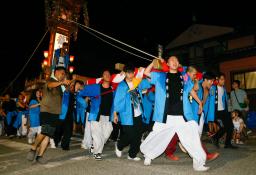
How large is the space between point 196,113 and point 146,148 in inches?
58.2

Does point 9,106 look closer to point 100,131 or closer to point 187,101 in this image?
point 100,131

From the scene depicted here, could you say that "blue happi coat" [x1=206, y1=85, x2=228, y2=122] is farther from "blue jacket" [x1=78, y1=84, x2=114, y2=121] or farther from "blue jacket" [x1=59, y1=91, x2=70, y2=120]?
"blue jacket" [x1=59, y1=91, x2=70, y2=120]

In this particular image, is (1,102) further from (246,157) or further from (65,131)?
(246,157)

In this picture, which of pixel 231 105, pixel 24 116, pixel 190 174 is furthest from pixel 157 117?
pixel 24 116

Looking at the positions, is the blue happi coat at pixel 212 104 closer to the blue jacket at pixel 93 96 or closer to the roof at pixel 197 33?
the blue jacket at pixel 93 96

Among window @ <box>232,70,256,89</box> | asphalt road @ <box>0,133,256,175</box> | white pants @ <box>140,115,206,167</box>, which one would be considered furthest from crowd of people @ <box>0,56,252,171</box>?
window @ <box>232,70,256,89</box>

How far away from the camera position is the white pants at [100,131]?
6.55 m

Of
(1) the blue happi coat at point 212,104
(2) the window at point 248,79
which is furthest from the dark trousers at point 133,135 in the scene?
(2) the window at point 248,79

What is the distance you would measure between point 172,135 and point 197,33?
2243 centimetres

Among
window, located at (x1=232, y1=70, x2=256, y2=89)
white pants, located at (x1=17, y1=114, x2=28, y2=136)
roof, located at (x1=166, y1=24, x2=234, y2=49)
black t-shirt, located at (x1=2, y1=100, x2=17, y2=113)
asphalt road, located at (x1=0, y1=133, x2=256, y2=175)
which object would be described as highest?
roof, located at (x1=166, y1=24, x2=234, y2=49)

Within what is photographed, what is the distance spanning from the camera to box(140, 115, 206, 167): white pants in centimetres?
505

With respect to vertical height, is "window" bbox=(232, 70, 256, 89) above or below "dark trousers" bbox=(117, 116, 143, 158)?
above

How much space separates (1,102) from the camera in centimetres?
1438

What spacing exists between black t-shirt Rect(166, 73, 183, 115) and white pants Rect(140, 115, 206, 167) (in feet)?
0.37
